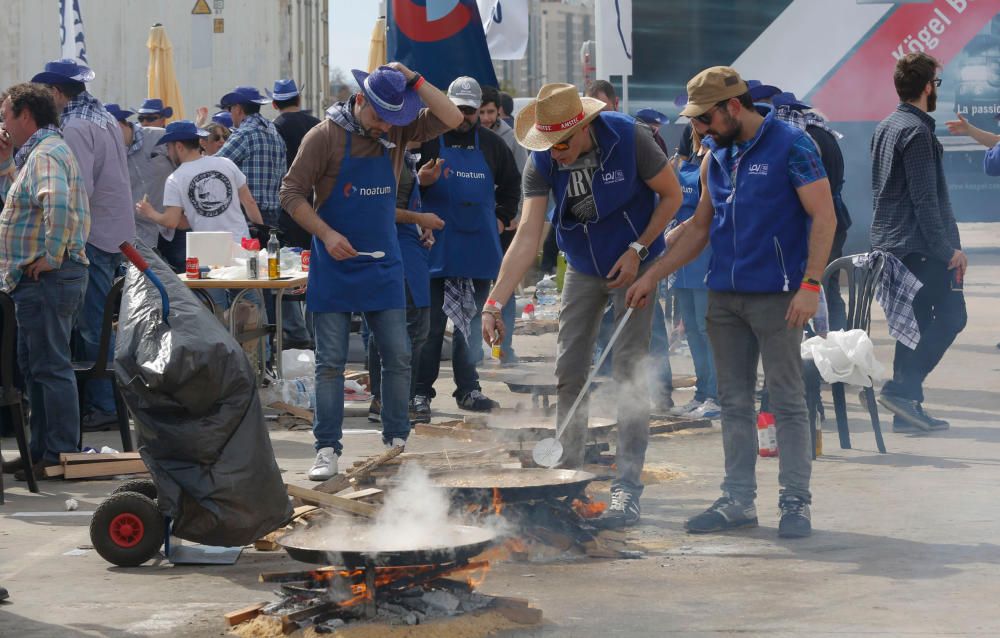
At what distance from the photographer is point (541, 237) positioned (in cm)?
789

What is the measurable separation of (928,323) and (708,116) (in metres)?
3.75

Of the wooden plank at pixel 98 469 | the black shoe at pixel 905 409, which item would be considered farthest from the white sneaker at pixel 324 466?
the black shoe at pixel 905 409

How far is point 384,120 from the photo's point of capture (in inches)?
294

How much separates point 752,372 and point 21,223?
392cm

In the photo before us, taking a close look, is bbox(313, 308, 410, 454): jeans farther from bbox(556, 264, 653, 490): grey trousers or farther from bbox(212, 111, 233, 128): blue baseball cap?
bbox(212, 111, 233, 128): blue baseball cap

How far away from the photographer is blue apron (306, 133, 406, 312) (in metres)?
7.67

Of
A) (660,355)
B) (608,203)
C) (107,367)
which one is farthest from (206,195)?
(608,203)

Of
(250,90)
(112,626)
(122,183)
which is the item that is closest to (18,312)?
(122,183)

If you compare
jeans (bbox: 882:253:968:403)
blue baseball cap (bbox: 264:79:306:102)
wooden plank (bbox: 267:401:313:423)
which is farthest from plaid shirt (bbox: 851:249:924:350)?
blue baseball cap (bbox: 264:79:306:102)

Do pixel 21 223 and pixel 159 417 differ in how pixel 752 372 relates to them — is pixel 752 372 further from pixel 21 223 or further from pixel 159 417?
pixel 21 223

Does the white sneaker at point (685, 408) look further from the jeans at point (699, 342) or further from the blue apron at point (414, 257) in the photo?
the blue apron at point (414, 257)

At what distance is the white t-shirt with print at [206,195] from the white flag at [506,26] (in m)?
4.81

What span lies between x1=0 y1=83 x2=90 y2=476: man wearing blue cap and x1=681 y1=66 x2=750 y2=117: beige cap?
3.47 meters

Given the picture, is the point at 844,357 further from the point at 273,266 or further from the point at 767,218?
the point at 273,266
